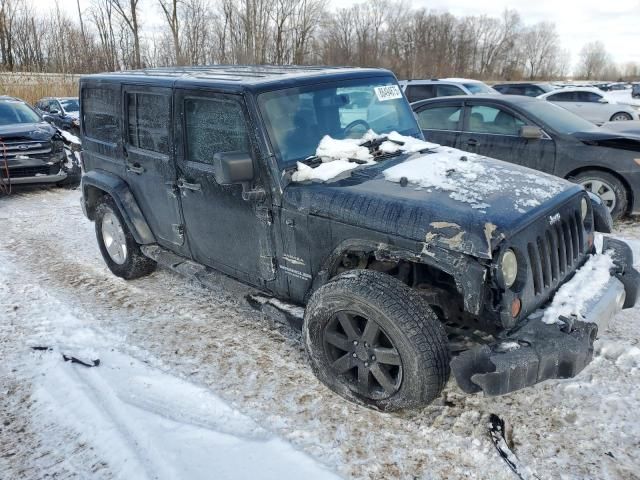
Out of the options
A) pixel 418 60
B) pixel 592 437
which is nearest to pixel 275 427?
pixel 592 437

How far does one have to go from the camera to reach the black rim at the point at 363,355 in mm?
2937

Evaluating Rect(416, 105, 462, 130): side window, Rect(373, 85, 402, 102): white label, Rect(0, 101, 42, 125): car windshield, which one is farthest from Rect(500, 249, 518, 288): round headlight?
Rect(0, 101, 42, 125): car windshield

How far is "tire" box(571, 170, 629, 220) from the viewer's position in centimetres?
645

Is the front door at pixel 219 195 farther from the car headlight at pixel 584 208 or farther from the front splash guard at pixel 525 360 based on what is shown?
the car headlight at pixel 584 208

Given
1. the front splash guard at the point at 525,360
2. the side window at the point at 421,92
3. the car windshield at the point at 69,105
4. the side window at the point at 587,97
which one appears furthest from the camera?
the side window at the point at 587,97

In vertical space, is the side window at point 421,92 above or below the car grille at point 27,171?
above

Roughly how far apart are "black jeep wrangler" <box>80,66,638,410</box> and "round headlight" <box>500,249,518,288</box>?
11mm

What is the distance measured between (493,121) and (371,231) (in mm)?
5023

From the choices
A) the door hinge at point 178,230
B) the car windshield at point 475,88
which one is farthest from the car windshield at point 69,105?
the door hinge at point 178,230

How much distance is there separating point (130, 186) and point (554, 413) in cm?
379

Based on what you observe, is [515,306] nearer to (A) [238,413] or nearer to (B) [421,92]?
(A) [238,413]

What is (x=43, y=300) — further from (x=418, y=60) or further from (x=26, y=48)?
(x=418, y=60)

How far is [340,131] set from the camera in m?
3.61

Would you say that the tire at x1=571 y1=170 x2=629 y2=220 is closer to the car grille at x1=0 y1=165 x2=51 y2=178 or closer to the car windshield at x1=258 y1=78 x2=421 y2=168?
the car windshield at x1=258 y1=78 x2=421 y2=168
